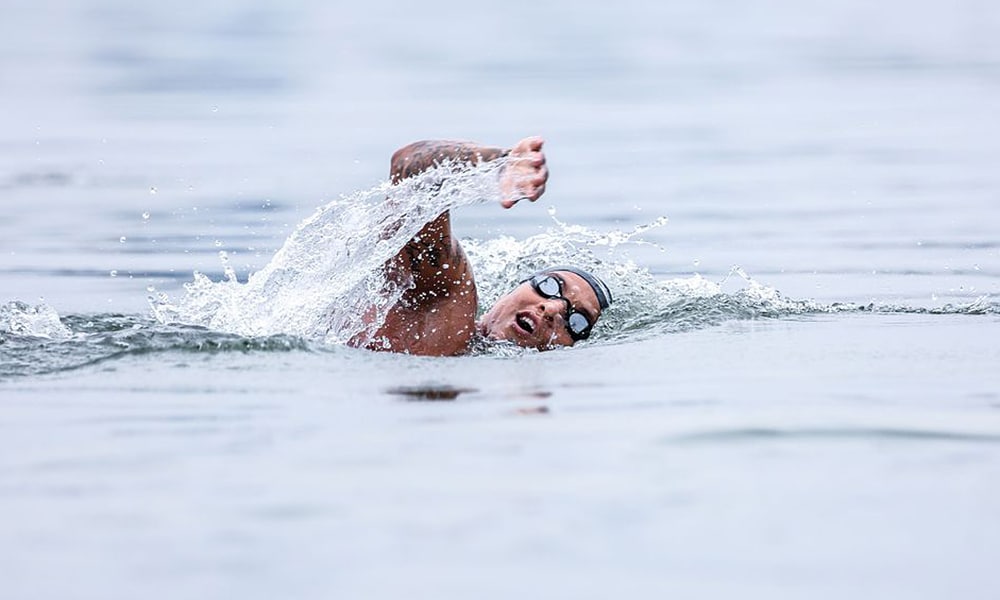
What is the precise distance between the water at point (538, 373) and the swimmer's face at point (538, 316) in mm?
182

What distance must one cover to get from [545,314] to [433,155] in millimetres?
1284

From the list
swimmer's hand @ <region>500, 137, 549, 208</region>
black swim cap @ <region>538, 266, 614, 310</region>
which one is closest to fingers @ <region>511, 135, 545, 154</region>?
swimmer's hand @ <region>500, 137, 549, 208</region>

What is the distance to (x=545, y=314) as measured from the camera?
9.21m

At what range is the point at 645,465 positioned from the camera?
18.5 ft

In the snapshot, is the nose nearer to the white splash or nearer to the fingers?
the fingers

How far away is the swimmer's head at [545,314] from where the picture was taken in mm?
9133

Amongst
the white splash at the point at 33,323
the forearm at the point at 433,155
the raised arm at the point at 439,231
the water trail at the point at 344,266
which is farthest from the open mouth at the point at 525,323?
the white splash at the point at 33,323

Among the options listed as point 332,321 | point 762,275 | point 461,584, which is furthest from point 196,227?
point 461,584

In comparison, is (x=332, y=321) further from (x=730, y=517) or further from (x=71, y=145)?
(x=71, y=145)

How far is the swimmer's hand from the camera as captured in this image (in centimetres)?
747

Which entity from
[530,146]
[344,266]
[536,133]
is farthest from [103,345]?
[536,133]

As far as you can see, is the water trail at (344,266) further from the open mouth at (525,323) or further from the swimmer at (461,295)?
the open mouth at (525,323)

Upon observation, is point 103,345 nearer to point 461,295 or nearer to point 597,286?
point 461,295

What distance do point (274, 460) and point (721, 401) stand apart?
5.77 ft
